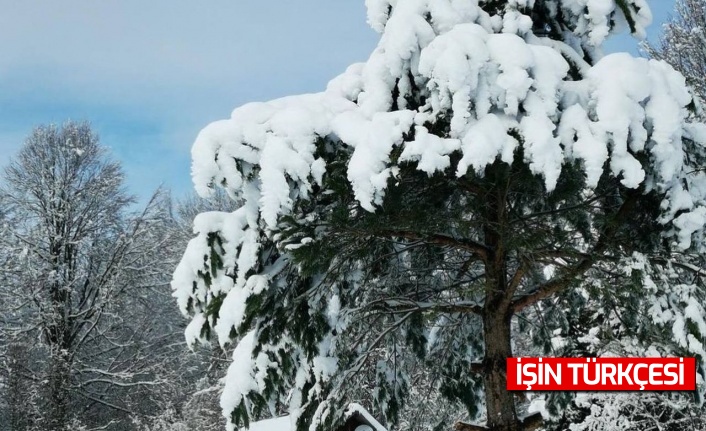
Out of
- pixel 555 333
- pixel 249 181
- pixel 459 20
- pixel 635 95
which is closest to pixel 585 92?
pixel 635 95

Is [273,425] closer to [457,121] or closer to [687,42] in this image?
[457,121]

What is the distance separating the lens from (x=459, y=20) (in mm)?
5316

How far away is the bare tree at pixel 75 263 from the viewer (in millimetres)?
14938

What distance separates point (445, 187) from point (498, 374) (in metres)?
1.79

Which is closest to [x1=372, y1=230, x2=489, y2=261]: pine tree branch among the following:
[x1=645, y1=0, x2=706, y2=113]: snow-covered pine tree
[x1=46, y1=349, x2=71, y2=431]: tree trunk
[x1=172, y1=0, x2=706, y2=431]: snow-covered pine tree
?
[x1=172, y1=0, x2=706, y2=431]: snow-covered pine tree

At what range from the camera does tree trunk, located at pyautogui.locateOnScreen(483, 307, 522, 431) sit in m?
6.05

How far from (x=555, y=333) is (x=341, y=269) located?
13.0 ft

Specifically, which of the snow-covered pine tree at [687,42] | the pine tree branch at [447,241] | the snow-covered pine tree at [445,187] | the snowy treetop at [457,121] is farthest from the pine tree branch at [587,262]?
the snow-covered pine tree at [687,42]

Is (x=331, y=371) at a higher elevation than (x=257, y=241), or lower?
lower

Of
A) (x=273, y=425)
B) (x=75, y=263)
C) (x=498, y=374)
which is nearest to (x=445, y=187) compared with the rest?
(x=498, y=374)

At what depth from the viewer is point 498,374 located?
240 inches

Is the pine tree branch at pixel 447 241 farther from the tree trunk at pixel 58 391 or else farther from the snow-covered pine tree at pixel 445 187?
the tree trunk at pixel 58 391

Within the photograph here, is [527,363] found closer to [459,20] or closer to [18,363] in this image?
[459,20]

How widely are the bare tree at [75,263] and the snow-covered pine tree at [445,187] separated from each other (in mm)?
10368
